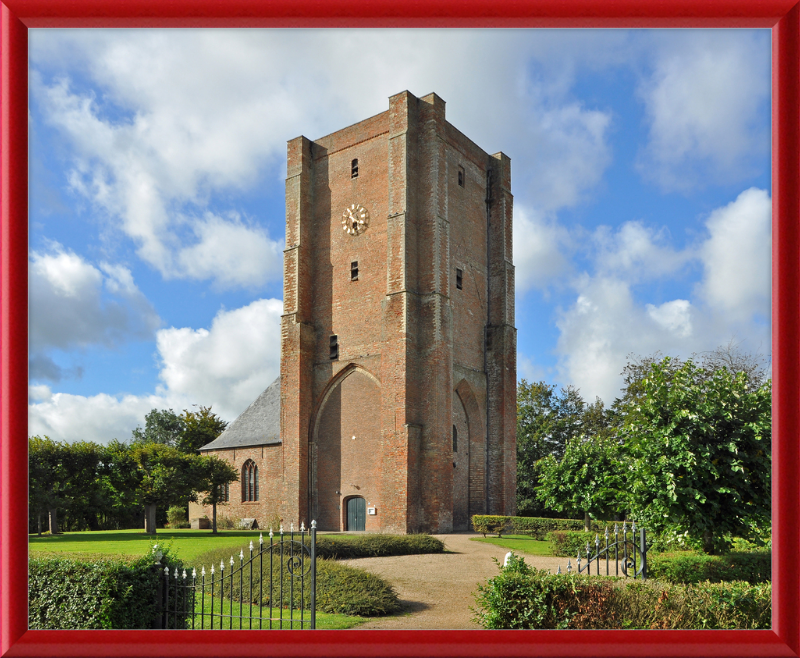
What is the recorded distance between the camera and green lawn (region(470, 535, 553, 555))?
23.7 meters

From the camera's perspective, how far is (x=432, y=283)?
34.1 meters

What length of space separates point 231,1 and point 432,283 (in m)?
30.8

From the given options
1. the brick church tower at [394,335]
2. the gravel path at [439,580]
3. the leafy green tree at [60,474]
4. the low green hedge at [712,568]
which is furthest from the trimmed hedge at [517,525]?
the leafy green tree at [60,474]

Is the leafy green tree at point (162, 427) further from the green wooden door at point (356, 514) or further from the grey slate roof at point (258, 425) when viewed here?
the green wooden door at point (356, 514)

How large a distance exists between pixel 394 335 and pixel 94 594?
25439 millimetres

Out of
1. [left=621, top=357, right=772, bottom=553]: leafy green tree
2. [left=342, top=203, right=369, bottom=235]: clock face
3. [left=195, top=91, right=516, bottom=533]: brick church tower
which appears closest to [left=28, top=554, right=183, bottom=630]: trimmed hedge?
[left=621, top=357, right=772, bottom=553]: leafy green tree

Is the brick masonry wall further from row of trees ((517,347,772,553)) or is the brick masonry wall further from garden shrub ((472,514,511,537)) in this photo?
row of trees ((517,347,772,553))

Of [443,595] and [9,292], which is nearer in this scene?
[9,292]

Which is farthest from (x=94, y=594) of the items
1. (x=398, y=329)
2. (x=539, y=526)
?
(x=539, y=526)

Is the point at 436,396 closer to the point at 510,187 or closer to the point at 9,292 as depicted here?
the point at 510,187

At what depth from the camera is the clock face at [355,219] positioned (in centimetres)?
3666

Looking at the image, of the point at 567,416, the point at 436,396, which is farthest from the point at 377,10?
the point at 567,416

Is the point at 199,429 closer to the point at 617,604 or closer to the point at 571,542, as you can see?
the point at 571,542

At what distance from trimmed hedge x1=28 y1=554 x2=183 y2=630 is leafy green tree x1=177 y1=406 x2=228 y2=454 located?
2150 inches
